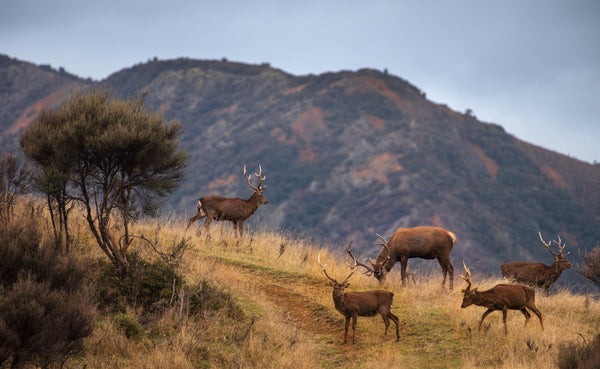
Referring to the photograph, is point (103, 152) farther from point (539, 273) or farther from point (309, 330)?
point (539, 273)

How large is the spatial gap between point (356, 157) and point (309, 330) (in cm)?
9260

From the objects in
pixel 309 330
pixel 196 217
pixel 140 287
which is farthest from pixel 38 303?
pixel 196 217

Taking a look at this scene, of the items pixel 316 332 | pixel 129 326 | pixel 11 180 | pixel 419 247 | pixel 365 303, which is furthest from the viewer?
pixel 419 247

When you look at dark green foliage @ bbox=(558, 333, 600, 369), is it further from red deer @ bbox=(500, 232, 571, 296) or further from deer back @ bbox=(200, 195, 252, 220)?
deer back @ bbox=(200, 195, 252, 220)

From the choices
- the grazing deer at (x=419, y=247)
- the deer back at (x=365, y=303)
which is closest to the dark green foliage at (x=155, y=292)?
the deer back at (x=365, y=303)

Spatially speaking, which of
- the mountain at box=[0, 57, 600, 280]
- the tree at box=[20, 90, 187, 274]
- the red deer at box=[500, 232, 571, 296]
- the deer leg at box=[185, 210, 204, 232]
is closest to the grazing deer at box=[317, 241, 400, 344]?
the tree at box=[20, 90, 187, 274]

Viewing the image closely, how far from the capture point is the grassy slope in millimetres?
9766

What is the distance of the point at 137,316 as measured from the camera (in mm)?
10484

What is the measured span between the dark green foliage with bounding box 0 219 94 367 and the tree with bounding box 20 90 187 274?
2317 millimetres

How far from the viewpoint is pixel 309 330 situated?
466 inches

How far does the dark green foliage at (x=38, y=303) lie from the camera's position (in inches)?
301

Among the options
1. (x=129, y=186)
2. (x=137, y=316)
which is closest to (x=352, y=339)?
(x=137, y=316)

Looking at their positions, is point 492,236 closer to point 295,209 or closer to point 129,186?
point 295,209

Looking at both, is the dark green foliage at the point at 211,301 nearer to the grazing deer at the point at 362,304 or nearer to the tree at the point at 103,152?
the tree at the point at 103,152
